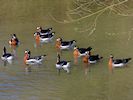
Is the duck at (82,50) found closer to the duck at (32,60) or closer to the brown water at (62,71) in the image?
the brown water at (62,71)

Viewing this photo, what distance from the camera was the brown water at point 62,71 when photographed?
59.5ft

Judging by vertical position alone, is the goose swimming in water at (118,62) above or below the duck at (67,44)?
below

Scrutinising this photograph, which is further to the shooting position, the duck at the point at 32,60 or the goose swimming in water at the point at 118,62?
the duck at the point at 32,60

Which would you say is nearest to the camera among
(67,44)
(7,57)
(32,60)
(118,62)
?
(118,62)

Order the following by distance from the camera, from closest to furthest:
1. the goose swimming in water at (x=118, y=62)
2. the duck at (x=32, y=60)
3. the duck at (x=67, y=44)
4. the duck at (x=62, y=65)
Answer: the goose swimming in water at (x=118, y=62)
the duck at (x=62, y=65)
the duck at (x=32, y=60)
the duck at (x=67, y=44)

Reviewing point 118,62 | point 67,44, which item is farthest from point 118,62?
point 67,44

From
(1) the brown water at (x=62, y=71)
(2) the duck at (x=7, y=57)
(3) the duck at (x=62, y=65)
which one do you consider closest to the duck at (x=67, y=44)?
(1) the brown water at (x=62, y=71)

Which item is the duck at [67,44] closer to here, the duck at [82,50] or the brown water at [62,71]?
the brown water at [62,71]

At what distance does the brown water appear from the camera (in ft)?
59.5

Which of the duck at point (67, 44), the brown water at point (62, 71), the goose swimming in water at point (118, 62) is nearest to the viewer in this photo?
the brown water at point (62, 71)

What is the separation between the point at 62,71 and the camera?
21.5 meters

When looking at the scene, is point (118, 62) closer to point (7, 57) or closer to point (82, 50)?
point (82, 50)

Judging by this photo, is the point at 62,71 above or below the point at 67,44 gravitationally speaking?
below

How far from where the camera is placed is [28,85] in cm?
Result: 1923
